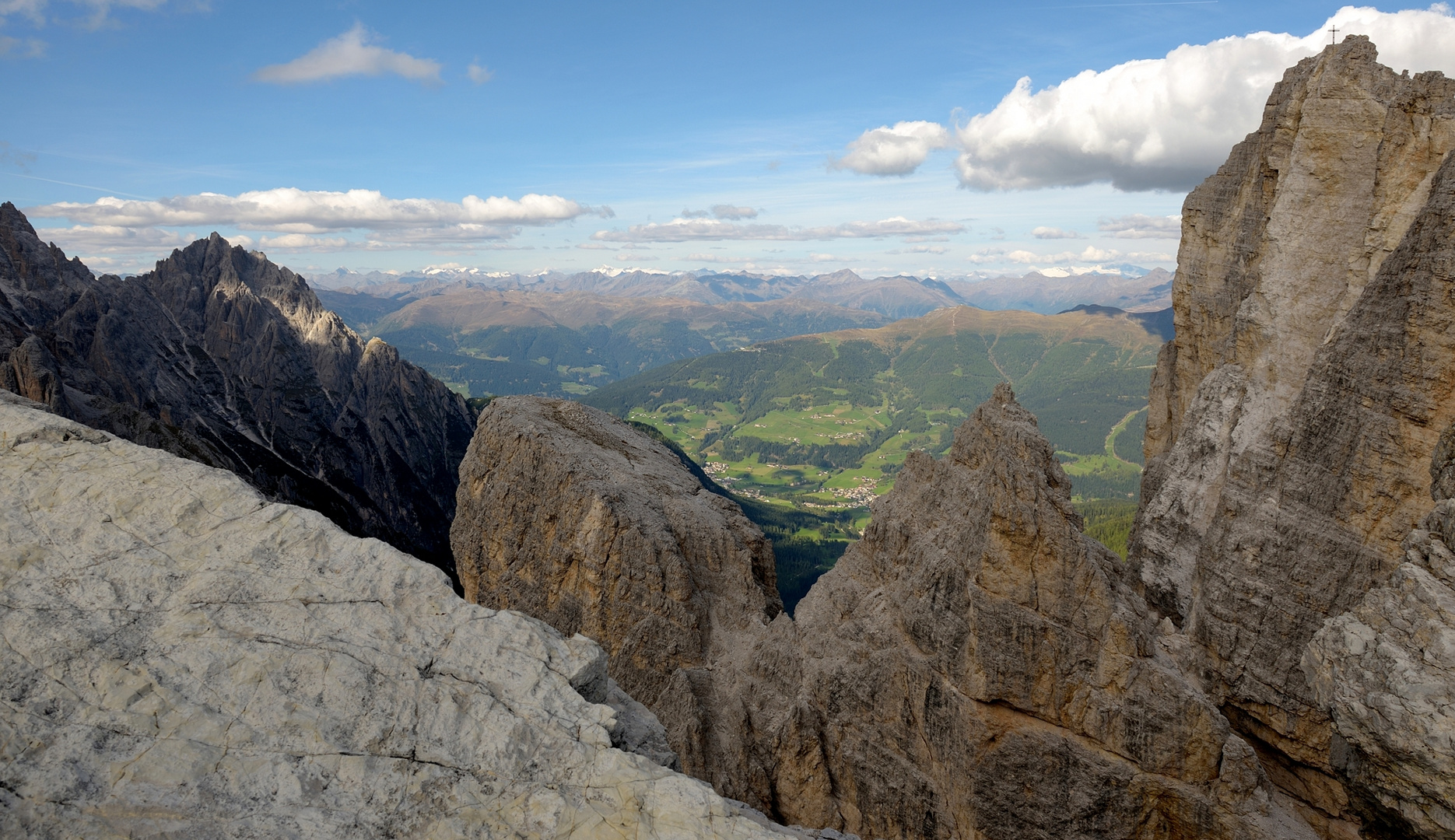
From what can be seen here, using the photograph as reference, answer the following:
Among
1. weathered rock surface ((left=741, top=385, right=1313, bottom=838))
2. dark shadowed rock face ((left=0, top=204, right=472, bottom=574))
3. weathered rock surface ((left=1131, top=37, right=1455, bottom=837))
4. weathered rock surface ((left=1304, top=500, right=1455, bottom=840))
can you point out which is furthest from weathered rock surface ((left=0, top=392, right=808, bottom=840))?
dark shadowed rock face ((left=0, top=204, right=472, bottom=574))

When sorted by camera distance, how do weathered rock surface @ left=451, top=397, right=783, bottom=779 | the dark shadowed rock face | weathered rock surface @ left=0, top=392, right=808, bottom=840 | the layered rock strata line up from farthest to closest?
1. the dark shadowed rock face
2. weathered rock surface @ left=451, top=397, right=783, bottom=779
3. the layered rock strata
4. weathered rock surface @ left=0, top=392, right=808, bottom=840

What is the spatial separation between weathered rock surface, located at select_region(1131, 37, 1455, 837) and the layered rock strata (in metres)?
4.41

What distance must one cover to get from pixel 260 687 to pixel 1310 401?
4148 cm

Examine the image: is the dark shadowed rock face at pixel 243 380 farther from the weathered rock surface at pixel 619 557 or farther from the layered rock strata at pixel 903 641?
the layered rock strata at pixel 903 641

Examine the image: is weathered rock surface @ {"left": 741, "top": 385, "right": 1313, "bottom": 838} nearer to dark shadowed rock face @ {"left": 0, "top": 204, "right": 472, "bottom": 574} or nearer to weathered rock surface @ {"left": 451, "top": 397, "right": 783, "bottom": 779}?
weathered rock surface @ {"left": 451, "top": 397, "right": 783, "bottom": 779}

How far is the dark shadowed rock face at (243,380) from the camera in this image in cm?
6944

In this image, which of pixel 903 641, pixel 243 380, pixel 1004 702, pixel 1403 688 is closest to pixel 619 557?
pixel 903 641

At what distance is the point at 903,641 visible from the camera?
1353 inches

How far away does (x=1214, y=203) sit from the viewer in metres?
48.2

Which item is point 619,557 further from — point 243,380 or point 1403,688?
point 243,380

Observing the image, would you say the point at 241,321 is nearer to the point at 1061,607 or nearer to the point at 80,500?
the point at 80,500

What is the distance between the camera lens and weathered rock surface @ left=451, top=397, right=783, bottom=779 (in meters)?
40.1

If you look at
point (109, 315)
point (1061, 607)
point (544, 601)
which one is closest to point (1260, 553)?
point (1061, 607)

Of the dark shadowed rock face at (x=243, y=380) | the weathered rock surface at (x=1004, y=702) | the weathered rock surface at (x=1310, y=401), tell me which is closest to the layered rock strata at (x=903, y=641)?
the weathered rock surface at (x=1004, y=702)
